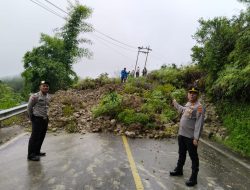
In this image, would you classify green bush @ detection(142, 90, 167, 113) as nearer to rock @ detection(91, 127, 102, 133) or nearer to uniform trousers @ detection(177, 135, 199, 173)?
rock @ detection(91, 127, 102, 133)

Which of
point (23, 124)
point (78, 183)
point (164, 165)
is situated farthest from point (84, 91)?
point (78, 183)

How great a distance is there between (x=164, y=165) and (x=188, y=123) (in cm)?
165

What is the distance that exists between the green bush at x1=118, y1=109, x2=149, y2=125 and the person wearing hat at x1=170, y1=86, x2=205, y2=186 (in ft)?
18.3

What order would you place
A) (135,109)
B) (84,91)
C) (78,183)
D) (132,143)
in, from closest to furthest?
1. (78,183)
2. (132,143)
3. (135,109)
4. (84,91)

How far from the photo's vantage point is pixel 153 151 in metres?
10.3

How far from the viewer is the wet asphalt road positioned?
6.88 m

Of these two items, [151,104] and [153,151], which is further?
Result: [151,104]

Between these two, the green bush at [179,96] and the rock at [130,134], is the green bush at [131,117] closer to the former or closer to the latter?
the rock at [130,134]

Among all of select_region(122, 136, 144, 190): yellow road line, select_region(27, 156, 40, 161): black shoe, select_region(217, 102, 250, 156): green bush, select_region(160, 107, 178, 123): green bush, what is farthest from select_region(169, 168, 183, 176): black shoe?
select_region(160, 107, 178, 123): green bush

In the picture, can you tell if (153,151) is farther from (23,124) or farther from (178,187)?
(23,124)

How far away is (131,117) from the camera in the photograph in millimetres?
13500

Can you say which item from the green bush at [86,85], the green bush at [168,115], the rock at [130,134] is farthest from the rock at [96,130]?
the green bush at [86,85]

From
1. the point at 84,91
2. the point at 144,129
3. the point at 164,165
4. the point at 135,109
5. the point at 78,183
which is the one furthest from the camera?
the point at 84,91

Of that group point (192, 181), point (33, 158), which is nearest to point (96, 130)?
point (33, 158)
